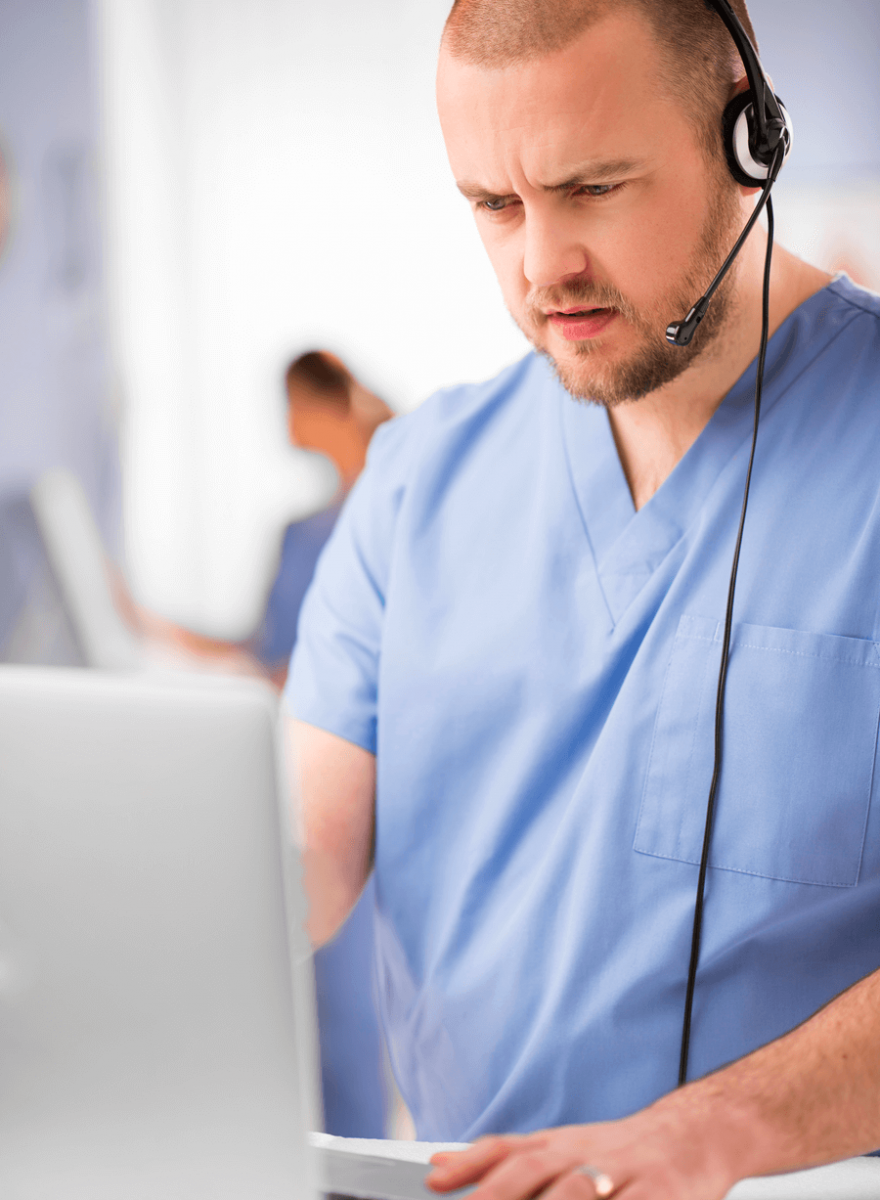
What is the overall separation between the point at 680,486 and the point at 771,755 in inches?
8.8

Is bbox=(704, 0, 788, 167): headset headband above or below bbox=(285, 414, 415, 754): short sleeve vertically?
above

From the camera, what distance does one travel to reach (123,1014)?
453mm

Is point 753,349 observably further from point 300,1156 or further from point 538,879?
point 300,1156

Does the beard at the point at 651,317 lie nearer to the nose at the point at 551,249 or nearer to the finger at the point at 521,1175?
the nose at the point at 551,249

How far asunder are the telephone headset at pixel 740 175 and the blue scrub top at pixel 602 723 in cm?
1

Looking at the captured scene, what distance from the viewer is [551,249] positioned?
770 millimetres

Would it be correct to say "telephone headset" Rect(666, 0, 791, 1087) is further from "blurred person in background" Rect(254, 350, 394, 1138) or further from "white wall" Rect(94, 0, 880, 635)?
"white wall" Rect(94, 0, 880, 635)

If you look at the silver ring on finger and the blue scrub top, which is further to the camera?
the blue scrub top

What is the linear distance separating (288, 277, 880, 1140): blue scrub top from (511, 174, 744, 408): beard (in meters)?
0.05

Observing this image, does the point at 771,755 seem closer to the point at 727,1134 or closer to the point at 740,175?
the point at 727,1134

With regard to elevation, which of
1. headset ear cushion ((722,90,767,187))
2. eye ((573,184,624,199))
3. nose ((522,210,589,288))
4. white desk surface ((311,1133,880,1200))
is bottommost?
white desk surface ((311,1133,880,1200))

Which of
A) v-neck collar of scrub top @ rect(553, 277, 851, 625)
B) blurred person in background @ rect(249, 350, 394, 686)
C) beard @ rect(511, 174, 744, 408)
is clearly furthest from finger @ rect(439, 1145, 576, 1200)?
blurred person in background @ rect(249, 350, 394, 686)

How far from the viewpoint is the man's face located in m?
0.73

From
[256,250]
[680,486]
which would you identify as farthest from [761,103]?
[256,250]
